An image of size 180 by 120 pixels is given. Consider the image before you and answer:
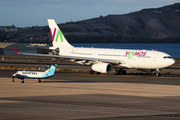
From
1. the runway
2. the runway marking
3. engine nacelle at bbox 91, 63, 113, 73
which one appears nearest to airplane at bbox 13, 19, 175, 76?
engine nacelle at bbox 91, 63, 113, 73

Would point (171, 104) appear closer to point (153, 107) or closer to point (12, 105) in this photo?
point (153, 107)

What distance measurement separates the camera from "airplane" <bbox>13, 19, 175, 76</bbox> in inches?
1954

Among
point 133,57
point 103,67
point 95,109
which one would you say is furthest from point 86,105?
point 133,57

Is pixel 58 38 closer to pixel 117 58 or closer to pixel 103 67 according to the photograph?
pixel 117 58

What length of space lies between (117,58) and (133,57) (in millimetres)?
3044

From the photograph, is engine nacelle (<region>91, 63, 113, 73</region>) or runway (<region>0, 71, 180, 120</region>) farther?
engine nacelle (<region>91, 63, 113, 73</region>)

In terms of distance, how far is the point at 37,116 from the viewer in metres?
19.4

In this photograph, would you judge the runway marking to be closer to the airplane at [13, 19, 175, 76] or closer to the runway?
the runway

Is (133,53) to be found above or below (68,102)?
above

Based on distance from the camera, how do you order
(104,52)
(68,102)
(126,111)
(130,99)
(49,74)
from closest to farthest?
(126,111)
(68,102)
(130,99)
(49,74)
(104,52)

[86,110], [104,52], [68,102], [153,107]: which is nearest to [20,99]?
[68,102]

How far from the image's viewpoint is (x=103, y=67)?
5134cm

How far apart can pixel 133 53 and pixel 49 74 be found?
1788 centimetres

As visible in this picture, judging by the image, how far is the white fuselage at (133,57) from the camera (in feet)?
162
